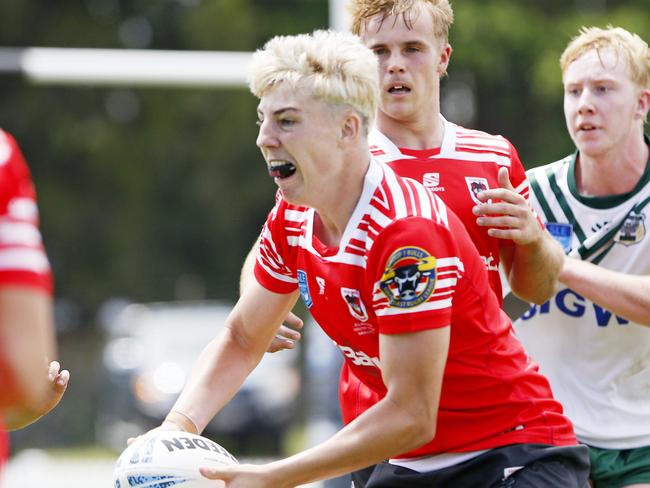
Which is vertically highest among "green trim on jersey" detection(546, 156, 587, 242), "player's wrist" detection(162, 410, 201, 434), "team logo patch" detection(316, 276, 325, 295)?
"green trim on jersey" detection(546, 156, 587, 242)

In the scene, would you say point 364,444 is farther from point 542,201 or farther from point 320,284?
point 542,201

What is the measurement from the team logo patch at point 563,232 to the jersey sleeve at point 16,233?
2616 mm

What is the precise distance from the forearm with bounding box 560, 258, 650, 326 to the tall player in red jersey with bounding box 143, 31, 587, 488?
2.55ft

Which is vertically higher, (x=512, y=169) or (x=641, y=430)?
(x=512, y=169)

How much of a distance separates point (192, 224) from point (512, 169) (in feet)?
72.7

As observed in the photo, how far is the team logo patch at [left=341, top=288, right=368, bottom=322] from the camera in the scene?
346 cm

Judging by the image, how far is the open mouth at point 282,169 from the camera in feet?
11.3

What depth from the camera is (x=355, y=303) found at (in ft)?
11.4

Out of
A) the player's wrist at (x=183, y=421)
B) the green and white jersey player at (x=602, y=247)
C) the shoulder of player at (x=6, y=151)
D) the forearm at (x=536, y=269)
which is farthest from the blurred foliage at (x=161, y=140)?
the shoulder of player at (x=6, y=151)

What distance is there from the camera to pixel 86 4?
25.5 m

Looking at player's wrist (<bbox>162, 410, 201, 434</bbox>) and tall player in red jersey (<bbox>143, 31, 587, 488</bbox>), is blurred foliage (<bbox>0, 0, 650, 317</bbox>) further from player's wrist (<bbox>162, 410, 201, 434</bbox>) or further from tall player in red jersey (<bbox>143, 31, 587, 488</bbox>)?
tall player in red jersey (<bbox>143, 31, 587, 488</bbox>)

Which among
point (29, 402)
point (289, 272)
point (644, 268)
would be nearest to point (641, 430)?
point (644, 268)

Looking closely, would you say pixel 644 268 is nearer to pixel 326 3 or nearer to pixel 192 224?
pixel 326 3

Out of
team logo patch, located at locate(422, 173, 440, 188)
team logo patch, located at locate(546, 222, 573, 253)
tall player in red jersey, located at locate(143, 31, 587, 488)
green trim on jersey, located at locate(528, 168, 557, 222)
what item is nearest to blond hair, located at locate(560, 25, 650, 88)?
green trim on jersey, located at locate(528, 168, 557, 222)
